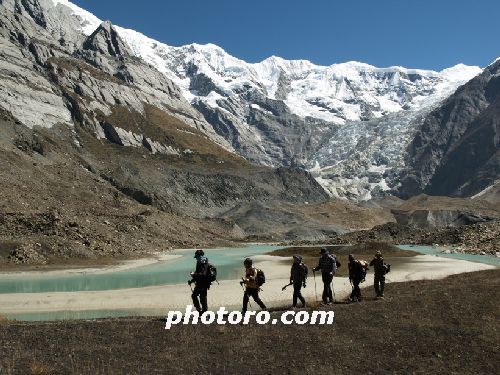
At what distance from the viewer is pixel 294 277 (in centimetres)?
2292

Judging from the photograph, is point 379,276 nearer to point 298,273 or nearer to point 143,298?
point 298,273

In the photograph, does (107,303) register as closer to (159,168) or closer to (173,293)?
(173,293)

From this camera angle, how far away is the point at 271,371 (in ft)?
44.7

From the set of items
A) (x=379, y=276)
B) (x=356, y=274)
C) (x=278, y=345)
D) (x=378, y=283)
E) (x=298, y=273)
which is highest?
(x=298, y=273)

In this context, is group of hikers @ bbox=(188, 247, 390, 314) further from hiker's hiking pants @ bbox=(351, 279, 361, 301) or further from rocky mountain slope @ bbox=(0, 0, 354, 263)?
rocky mountain slope @ bbox=(0, 0, 354, 263)

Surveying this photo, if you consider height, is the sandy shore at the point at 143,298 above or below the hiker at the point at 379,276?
below

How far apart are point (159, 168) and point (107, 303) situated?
130m

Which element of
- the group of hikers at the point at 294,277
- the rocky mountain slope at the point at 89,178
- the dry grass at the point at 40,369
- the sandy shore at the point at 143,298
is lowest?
the sandy shore at the point at 143,298

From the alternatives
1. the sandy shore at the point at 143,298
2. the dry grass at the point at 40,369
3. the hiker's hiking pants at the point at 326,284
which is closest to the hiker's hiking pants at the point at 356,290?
the hiker's hiking pants at the point at 326,284

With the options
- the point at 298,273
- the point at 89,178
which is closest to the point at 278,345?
the point at 298,273

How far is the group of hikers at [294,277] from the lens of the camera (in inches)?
810

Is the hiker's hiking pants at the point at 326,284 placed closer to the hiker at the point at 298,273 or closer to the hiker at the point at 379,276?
the hiker at the point at 298,273

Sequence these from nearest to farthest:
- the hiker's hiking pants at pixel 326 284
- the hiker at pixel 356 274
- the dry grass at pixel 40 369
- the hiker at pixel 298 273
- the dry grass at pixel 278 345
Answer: the dry grass at pixel 40 369 < the dry grass at pixel 278 345 < the hiker at pixel 298 273 < the hiker's hiking pants at pixel 326 284 < the hiker at pixel 356 274

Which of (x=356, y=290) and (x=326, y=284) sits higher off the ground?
(x=326, y=284)
